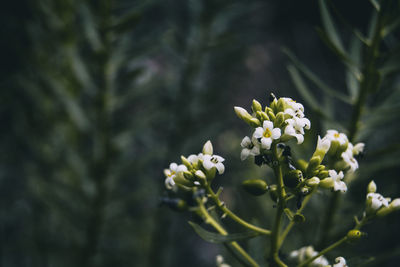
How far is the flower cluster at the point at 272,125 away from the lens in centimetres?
49

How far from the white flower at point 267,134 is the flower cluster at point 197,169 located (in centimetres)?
8

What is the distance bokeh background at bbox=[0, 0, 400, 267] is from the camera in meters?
1.00

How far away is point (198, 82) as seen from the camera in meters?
1.40

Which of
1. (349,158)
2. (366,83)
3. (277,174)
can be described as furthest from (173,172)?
(366,83)

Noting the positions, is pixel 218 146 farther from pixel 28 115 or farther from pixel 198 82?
pixel 28 115

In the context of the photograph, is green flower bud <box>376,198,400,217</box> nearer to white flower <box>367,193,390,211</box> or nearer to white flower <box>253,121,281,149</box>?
white flower <box>367,193,390,211</box>

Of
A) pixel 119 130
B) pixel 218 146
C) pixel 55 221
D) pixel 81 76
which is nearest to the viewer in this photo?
pixel 81 76

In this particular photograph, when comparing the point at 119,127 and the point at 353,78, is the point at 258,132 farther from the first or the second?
the point at 119,127

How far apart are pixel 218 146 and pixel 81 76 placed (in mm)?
1054

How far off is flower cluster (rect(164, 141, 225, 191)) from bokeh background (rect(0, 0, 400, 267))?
1.04ft

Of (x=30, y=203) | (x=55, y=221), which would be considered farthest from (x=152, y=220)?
(x=30, y=203)

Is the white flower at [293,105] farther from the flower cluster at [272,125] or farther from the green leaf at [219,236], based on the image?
the green leaf at [219,236]

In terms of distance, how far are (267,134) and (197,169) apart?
12cm

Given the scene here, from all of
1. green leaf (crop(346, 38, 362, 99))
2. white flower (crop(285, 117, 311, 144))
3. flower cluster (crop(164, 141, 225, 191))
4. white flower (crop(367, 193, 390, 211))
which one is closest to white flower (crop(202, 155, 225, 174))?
flower cluster (crop(164, 141, 225, 191))
